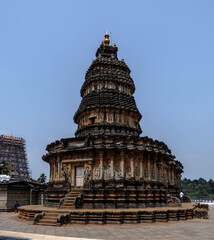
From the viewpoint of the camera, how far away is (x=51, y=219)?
16.1 m

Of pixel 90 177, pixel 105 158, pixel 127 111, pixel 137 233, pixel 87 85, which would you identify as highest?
pixel 87 85

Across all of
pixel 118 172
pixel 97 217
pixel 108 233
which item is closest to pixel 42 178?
pixel 118 172

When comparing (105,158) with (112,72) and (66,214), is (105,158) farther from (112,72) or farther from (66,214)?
(112,72)

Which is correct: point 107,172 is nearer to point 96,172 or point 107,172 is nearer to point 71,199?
point 96,172

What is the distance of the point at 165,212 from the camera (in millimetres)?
17453

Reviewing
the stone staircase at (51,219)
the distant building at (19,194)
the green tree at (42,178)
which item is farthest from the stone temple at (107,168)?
the green tree at (42,178)

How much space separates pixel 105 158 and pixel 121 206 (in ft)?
14.2

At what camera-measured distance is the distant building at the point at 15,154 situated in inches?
3777

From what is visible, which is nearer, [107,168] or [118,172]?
[118,172]

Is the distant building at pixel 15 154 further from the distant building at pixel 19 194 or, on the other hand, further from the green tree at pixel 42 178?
the distant building at pixel 19 194

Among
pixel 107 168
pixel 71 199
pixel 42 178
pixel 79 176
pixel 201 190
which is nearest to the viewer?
pixel 71 199

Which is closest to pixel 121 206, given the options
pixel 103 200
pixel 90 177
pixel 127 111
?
pixel 103 200

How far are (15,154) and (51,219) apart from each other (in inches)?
3527

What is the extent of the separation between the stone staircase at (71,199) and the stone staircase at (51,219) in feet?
8.76
